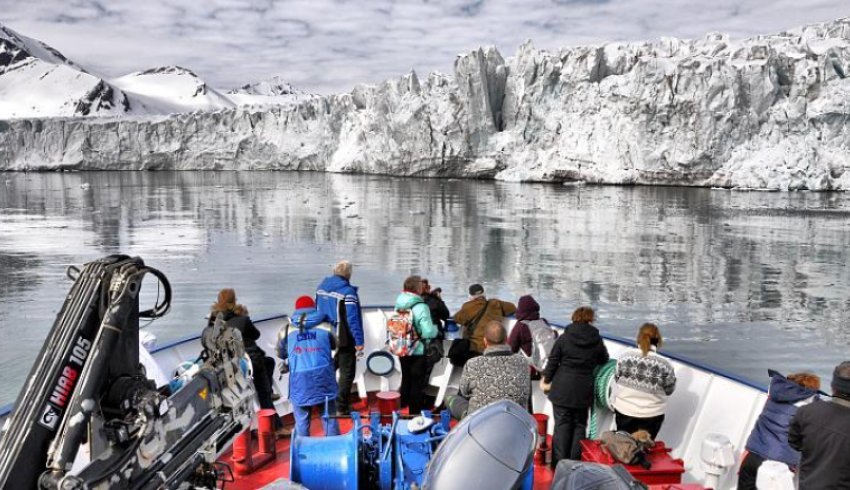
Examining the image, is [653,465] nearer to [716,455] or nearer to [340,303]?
[716,455]

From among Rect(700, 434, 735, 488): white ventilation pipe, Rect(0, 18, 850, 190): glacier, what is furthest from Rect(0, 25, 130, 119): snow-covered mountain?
Rect(700, 434, 735, 488): white ventilation pipe

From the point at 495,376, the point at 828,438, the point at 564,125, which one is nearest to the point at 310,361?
the point at 495,376

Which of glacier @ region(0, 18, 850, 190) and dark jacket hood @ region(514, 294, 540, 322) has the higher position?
glacier @ region(0, 18, 850, 190)

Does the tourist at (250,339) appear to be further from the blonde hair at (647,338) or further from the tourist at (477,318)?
the blonde hair at (647,338)

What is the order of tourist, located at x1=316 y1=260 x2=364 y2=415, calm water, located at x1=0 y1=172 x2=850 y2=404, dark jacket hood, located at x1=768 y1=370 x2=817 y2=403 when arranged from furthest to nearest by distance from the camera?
1. calm water, located at x1=0 y1=172 x2=850 y2=404
2. tourist, located at x1=316 y1=260 x2=364 y2=415
3. dark jacket hood, located at x1=768 y1=370 x2=817 y2=403

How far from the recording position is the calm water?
40.3ft

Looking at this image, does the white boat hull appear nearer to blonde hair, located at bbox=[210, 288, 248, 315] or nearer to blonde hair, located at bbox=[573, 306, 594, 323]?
blonde hair, located at bbox=[210, 288, 248, 315]

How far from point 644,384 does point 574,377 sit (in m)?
0.49

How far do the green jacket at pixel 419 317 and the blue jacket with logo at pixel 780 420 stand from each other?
2.51 m

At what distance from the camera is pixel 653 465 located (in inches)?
157

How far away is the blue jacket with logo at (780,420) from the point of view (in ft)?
11.4

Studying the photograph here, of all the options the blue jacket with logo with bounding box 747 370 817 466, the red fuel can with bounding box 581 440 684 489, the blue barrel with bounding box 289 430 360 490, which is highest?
the blue jacket with logo with bounding box 747 370 817 466

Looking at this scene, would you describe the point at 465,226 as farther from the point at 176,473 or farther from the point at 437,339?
the point at 176,473

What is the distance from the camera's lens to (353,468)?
137 inches
